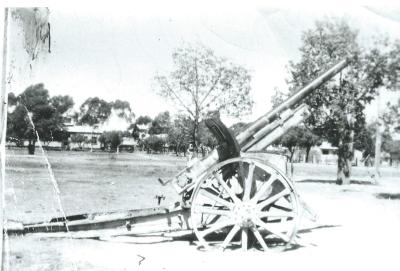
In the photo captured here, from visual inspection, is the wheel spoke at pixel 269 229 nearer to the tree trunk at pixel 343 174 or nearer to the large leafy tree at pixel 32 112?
the large leafy tree at pixel 32 112

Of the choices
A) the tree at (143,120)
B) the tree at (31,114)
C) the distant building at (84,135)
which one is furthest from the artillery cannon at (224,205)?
the tree at (143,120)

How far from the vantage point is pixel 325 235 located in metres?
8.41

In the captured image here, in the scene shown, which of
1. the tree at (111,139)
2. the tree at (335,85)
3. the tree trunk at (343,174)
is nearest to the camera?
the tree at (335,85)

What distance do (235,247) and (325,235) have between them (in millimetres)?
2205

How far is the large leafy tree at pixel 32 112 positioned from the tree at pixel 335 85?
11571 mm

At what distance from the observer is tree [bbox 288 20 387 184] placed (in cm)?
1991

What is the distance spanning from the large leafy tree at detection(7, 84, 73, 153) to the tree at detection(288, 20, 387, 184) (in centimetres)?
1157

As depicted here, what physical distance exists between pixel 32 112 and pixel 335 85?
13.4 meters

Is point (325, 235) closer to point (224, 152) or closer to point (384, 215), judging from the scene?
point (224, 152)

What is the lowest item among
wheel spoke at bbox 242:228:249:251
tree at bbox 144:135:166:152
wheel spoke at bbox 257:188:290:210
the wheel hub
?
wheel spoke at bbox 242:228:249:251

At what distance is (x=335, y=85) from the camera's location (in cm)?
2097

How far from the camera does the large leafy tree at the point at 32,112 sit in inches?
305

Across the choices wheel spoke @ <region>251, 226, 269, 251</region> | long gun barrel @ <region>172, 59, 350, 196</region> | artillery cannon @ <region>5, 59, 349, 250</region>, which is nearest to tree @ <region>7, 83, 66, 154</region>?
artillery cannon @ <region>5, 59, 349, 250</region>

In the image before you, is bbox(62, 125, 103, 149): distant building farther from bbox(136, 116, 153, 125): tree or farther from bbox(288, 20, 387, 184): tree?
bbox(288, 20, 387, 184): tree
